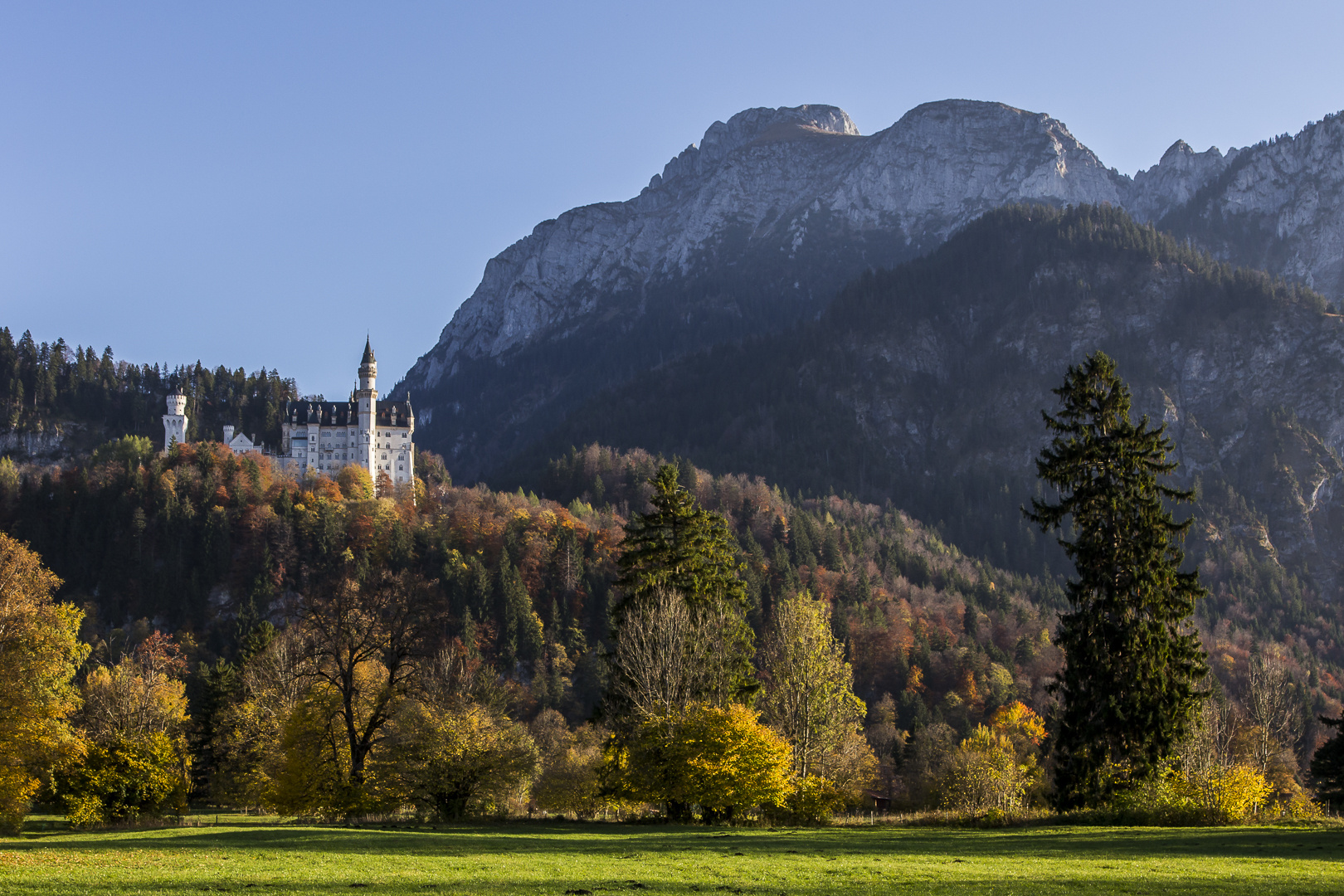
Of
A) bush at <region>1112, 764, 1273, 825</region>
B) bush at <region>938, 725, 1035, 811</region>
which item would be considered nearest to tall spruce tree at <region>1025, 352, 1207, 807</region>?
bush at <region>1112, 764, 1273, 825</region>

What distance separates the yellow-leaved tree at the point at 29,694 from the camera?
43969mm

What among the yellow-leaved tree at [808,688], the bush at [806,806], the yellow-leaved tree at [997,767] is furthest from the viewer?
the yellow-leaved tree at [997,767]

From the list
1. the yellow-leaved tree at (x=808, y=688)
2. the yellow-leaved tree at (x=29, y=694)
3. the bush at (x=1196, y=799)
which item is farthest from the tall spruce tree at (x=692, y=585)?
the yellow-leaved tree at (x=29, y=694)

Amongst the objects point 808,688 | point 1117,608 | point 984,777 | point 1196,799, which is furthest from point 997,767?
point 1196,799

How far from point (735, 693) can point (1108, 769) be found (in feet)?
51.9

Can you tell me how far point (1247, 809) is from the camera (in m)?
36.3

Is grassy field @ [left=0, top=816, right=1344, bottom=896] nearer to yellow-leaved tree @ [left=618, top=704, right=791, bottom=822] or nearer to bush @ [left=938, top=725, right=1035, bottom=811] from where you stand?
yellow-leaved tree @ [left=618, top=704, right=791, bottom=822]

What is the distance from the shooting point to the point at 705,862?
27.2 meters

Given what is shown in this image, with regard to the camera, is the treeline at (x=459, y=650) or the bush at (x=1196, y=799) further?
the treeline at (x=459, y=650)

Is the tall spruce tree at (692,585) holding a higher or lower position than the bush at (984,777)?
higher

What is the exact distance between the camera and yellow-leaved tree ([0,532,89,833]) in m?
44.0

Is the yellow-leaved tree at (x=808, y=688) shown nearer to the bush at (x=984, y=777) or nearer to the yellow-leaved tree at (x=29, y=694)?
the bush at (x=984, y=777)

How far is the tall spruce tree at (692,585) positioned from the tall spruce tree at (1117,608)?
1369 centimetres

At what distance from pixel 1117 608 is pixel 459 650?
91.1 metres
